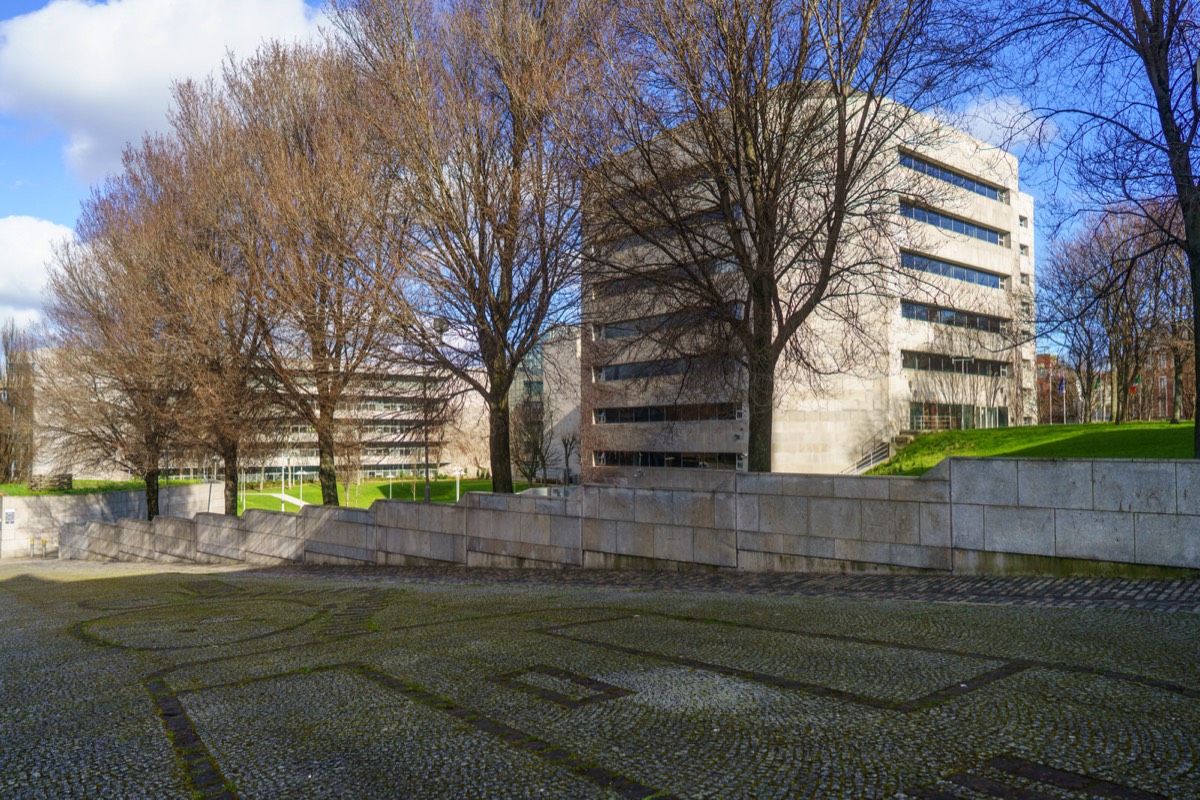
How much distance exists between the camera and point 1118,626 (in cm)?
740

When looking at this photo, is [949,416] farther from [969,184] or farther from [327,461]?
[327,461]

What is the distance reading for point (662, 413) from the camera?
140ft

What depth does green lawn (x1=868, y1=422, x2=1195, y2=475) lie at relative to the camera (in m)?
19.1

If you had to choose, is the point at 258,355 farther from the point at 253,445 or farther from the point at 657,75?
the point at 657,75

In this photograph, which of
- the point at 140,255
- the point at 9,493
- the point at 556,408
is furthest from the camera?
the point at 556,408

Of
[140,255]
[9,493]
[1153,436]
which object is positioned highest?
[140,255]

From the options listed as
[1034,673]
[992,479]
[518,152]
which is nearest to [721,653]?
[1034,673]

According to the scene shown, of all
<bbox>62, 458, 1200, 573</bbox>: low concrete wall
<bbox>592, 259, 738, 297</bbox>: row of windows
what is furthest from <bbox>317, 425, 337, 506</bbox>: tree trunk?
<bbox>592, 259, 738, 297</bbox>: row of windows

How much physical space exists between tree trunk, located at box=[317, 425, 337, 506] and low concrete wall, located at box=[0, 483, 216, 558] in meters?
19.8

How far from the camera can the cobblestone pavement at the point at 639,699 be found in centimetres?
429

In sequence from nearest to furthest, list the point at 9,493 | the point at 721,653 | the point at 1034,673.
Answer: the point at 1034,673 → the point at 721,653 → the point at 9,493

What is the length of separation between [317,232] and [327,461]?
21.6 ft

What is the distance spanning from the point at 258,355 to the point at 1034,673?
20.9 metres

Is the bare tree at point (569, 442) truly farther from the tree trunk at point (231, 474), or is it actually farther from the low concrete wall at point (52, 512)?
the tree trunk at point (231, 474)
